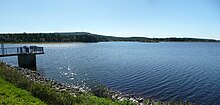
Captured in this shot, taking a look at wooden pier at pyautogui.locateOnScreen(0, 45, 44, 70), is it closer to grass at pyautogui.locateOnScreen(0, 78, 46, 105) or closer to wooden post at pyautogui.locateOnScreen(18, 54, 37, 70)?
wooden post at pyautogui.locateOnScreen(18, 54, 37, 70)

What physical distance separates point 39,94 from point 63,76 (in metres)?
24.1

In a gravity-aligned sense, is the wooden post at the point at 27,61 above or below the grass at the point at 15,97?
below

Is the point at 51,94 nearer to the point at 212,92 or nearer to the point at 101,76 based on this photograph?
the point at 212,92

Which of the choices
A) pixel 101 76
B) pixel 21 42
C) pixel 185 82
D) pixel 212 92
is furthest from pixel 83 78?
pixel 21 42

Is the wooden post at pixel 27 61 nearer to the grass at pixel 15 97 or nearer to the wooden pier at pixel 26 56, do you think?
the wooden pier at pixel 26 56

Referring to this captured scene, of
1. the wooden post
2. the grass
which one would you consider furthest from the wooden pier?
the grass

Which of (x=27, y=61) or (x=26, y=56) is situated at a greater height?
(x=26, y=56)

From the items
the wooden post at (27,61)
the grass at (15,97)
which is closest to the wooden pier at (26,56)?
the wooden post at (27,61)

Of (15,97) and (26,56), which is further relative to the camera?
(26,56)

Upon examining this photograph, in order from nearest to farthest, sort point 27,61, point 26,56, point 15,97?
point 15,97
point 26,56
point 27,61

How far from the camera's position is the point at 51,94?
14.9 metres

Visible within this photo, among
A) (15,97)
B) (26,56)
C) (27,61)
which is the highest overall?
(15,97)

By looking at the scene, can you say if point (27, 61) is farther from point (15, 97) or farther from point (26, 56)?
point (15, 97)

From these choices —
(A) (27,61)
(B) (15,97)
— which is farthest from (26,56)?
(B) (15,97)
